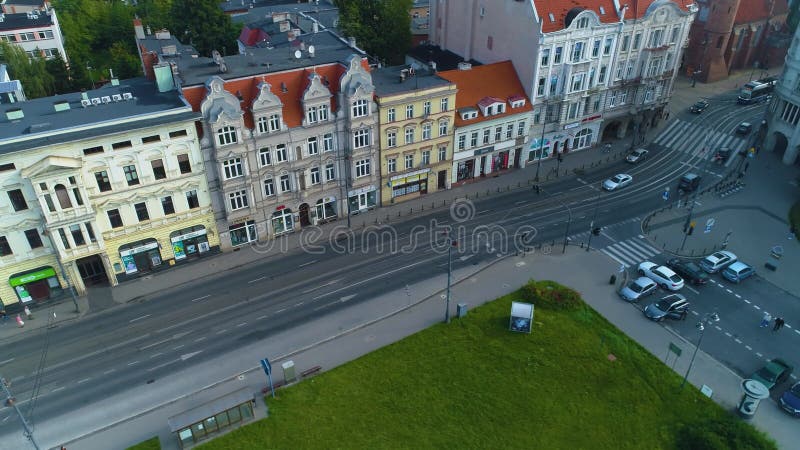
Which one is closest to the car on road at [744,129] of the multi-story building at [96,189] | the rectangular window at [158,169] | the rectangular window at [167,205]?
the multi-story building at [96,189]

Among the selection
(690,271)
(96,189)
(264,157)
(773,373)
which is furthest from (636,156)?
(96,189)

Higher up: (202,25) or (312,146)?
(202,25)

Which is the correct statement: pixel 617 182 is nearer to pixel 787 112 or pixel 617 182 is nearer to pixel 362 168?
pixel 787 112

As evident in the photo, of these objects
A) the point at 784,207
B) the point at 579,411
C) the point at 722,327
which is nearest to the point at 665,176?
the point at 784,207

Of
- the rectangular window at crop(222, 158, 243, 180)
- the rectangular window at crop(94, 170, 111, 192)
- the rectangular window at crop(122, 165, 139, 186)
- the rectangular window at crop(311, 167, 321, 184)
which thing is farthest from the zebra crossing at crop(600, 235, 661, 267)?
the rectangular window at crop(94, 170, 111, 192)

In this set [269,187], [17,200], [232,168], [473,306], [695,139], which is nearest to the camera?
[17,200]

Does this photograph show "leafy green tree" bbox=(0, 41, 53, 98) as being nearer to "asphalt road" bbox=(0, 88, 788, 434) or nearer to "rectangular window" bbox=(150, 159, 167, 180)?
"rectangular window" bbox=(150, 159, 167, 180)

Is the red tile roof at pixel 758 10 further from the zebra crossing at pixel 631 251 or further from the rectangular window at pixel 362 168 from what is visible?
the rectangular window at pixel 362 168
